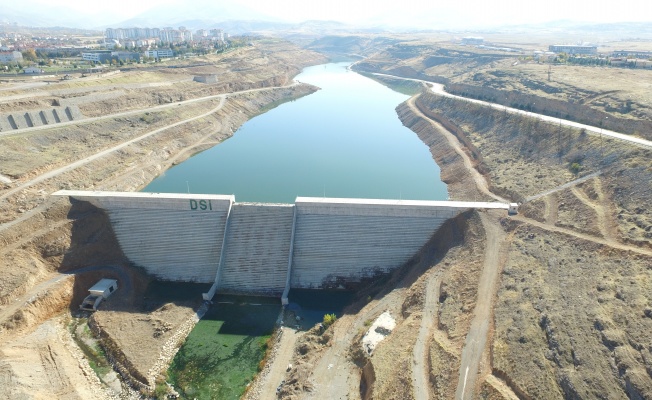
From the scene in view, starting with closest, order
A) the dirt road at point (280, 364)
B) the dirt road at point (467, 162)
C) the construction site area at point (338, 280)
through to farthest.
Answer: the construction site area at point (338, 280) < the dirt road at point (280, 364) < the dirt road at point (467, 162)

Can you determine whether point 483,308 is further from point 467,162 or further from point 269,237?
point 467,162

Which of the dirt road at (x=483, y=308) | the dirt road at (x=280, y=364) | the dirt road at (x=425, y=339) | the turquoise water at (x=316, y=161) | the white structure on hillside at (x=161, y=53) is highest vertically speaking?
the white structure on hillside at (x=161, y=53)

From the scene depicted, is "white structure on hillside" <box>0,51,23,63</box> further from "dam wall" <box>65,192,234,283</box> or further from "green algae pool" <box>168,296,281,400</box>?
"green algae pool" <box>168,296,281,400</box>

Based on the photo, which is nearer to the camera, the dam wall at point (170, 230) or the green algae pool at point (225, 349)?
the green algae pool at point (225, 349)

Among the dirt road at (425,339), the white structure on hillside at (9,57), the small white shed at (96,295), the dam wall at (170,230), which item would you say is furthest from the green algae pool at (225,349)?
the white structure on hillside at (9,57)

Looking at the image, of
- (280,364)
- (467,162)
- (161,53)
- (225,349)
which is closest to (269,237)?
(225,349)

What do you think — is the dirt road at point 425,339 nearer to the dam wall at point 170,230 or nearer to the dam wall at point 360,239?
the dam wall at point 360,239

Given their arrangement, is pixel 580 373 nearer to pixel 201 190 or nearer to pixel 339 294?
pixel 339 294
